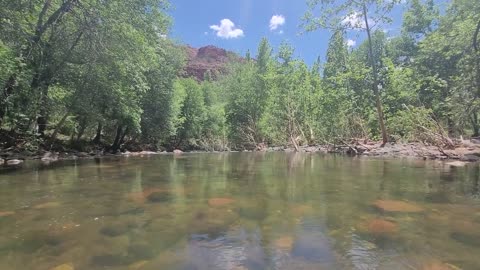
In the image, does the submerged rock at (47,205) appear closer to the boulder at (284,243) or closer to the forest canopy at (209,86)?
the boulder at (284,243)

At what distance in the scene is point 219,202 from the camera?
664 centimetres

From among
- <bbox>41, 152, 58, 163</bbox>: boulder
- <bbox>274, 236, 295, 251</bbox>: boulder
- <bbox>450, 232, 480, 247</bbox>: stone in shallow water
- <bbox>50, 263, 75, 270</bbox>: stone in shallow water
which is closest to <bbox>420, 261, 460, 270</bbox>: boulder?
<bbox>450, 232, 480, 247</bbox>: stone in shallow water

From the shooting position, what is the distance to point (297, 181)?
9.52 metres

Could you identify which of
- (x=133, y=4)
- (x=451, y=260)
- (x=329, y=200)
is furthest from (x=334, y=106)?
(x=451, y=260)

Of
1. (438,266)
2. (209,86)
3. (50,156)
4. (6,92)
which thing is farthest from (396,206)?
(209,86)

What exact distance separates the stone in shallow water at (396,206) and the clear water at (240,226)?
2cm

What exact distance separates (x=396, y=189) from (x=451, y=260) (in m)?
4.59

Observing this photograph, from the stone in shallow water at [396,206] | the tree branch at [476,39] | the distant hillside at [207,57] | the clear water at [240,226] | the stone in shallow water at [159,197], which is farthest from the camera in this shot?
the distant hillside at [207,57]

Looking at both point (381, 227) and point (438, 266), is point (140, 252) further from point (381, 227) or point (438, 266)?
point (381, 227)

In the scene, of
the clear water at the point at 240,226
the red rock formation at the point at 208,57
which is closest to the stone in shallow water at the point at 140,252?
the clear water at the point at 240,226

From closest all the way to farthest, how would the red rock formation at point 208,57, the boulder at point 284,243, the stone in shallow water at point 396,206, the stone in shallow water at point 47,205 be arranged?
the boulder at point 284,243 < the stone in shallow water at point 396,206 < the stone in shallow water at point 47,205 < the red rock formation at point 208,57

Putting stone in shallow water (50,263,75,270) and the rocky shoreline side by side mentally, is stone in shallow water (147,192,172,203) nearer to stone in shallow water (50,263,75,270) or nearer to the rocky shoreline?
stone in shallow water (50,263,75,270)

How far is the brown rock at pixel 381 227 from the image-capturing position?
15.4 feet

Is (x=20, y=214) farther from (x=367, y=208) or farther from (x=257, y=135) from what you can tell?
(x=257, y=135)
